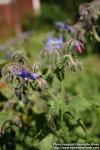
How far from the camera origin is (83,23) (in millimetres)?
3025

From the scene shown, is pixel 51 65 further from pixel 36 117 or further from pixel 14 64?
pixel 36 117

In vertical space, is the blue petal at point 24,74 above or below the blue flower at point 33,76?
above

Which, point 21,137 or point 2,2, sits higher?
point 2,2

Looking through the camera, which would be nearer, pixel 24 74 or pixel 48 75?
pixel 24 74

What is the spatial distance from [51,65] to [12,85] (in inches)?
8.1

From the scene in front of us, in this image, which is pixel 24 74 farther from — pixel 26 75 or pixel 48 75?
pixel 48 75

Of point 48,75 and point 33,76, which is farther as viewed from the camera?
point 48,75

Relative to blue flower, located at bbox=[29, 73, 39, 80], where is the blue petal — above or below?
above

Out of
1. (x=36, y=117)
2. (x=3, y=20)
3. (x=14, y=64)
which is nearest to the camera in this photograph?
(x=14, y=64)

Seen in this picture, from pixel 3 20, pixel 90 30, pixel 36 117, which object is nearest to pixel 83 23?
pixel 90 30

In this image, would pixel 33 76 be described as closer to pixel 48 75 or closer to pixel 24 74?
pixel 24 74

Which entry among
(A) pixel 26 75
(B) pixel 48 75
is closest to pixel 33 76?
(A) pixel 26 75

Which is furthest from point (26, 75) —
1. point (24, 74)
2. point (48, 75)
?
point (48, 75)

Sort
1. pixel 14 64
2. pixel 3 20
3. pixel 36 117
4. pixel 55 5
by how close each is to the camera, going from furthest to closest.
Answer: pixel 55 5, pixel 3 20, pixel 36 117, pixel 14 64
